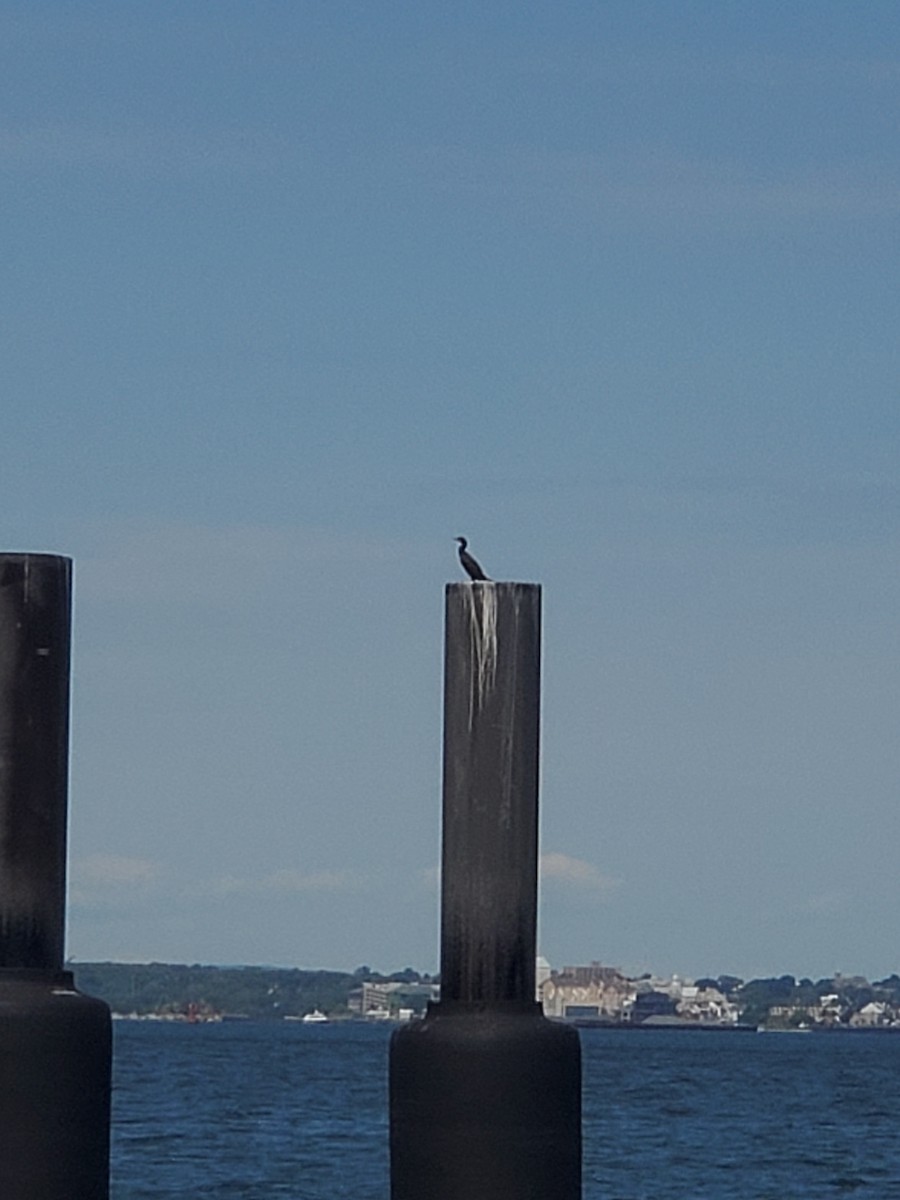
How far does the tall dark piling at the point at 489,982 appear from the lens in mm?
13797

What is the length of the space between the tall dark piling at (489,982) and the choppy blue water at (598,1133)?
29.5 metres

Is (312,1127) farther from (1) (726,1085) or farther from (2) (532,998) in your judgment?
(2) (532,998)

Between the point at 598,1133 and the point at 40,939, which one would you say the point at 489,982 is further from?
the point at 598,1133

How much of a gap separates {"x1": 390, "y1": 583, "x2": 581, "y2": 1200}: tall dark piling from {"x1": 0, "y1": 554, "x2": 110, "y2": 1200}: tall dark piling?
135 cm

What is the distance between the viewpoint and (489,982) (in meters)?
14.0

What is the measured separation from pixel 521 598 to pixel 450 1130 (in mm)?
2372

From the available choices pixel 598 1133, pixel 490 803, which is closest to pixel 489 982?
pixel 490 803

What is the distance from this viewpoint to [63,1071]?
1373 cm

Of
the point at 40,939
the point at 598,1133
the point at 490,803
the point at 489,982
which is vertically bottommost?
the point at 598,1133

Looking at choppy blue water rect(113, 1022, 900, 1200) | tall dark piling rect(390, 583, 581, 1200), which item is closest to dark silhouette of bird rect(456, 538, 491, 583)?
tall dark piling rect(390, 583, 581, 1200)

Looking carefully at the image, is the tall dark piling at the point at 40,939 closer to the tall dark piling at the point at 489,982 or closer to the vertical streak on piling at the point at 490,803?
the tall dark piling at the point at 489,982

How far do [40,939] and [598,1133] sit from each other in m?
53.7

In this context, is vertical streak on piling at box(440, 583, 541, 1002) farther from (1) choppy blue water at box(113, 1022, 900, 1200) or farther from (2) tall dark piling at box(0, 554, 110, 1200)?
(1) choppy blue water at box(113, 1022, 900, 1200)

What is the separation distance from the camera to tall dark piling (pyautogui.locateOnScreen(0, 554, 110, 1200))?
538 inches
